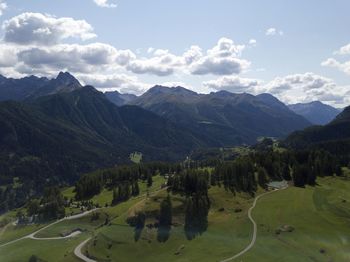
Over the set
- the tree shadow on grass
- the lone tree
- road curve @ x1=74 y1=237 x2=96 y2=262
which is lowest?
road curve @ x1=74 y1=237 x2=96 y2=262

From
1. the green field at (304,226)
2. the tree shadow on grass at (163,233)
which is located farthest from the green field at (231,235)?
the tree shadow on grass at (163,233)

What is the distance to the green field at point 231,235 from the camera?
13575 centimetres

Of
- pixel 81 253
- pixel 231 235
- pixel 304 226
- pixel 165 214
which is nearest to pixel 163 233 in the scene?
pixel 165 214

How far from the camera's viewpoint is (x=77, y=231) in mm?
195250

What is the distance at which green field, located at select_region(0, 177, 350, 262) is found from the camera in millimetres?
135750

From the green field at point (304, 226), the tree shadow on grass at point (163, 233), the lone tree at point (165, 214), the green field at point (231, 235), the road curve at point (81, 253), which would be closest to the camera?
the green field at point (304, 226)

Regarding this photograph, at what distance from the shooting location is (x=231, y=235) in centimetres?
15312

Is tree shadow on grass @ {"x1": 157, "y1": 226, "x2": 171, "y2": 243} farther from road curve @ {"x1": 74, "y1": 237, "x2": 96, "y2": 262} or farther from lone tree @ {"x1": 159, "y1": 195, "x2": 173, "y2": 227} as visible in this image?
road curve @ {"x1": 74, "y1": 237, "x2": 96, "y2": 262}

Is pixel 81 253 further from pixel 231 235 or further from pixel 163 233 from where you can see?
pixel 231 235

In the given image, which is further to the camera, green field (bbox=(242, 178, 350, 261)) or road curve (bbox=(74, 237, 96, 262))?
road curve (bbox=(74, 237, 96, 262))

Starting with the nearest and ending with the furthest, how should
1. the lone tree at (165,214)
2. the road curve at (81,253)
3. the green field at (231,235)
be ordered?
the green field at (231,235) < the road curve at (81,253) < the lone tree at (165,214)

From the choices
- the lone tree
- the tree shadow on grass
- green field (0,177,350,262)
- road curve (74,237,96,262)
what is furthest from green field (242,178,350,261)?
road curve (74,237,96,262)

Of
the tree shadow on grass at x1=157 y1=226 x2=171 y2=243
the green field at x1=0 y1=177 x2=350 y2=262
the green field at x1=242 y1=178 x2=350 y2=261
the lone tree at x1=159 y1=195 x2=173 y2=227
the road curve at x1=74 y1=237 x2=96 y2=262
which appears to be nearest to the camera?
the green field at x1=242 y1=178 x2=350 y2=261

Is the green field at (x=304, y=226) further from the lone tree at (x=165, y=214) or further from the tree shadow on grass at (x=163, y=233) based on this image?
the tree shadow on grass at (x=163, y=233)
